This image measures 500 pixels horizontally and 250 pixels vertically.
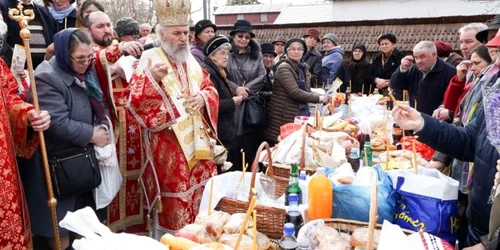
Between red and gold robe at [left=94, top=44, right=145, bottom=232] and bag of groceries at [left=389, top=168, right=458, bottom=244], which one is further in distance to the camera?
red and gold robe at [left=94, top=44, right=145, bottom=232]

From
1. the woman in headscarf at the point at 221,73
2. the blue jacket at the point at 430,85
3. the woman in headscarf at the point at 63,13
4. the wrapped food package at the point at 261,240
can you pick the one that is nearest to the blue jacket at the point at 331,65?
the blue jacket at the point at 430,85

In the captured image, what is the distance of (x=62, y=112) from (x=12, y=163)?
417 millimetres

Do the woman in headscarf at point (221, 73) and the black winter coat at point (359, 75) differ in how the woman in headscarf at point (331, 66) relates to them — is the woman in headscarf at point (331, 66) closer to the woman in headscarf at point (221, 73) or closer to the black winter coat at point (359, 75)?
the black winter coat at point (359, 75)

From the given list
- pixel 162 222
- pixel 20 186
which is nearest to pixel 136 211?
pixel 162 222

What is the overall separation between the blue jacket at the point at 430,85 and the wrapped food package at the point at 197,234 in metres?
4.16

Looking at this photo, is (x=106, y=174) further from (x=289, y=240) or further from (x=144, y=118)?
(x=289, y=240)

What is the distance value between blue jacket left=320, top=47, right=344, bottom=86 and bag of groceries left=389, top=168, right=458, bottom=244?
19.6ft

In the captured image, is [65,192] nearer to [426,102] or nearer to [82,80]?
[82,80]

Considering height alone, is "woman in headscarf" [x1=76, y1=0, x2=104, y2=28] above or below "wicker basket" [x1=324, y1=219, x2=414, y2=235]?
above

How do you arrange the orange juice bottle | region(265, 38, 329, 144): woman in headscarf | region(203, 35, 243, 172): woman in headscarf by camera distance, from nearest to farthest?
the orange juice bottle → region(203, 35, 243, 172): woman in headscarf → region(265, 38, 329, 144): woman in headscarf

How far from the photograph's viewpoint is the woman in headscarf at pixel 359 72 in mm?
7992

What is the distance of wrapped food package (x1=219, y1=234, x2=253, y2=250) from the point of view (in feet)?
5.67

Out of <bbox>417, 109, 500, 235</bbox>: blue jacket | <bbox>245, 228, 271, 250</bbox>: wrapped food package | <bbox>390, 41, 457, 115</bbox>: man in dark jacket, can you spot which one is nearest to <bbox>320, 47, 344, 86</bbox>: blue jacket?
<bbox>390, 41, 457, 115</bbox>: man in dark jacket

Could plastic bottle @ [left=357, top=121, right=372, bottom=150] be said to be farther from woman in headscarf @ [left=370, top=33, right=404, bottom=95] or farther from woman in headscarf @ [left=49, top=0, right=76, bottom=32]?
woman in headscarf @ [left=370, top=33, right=404, bottom=95]
